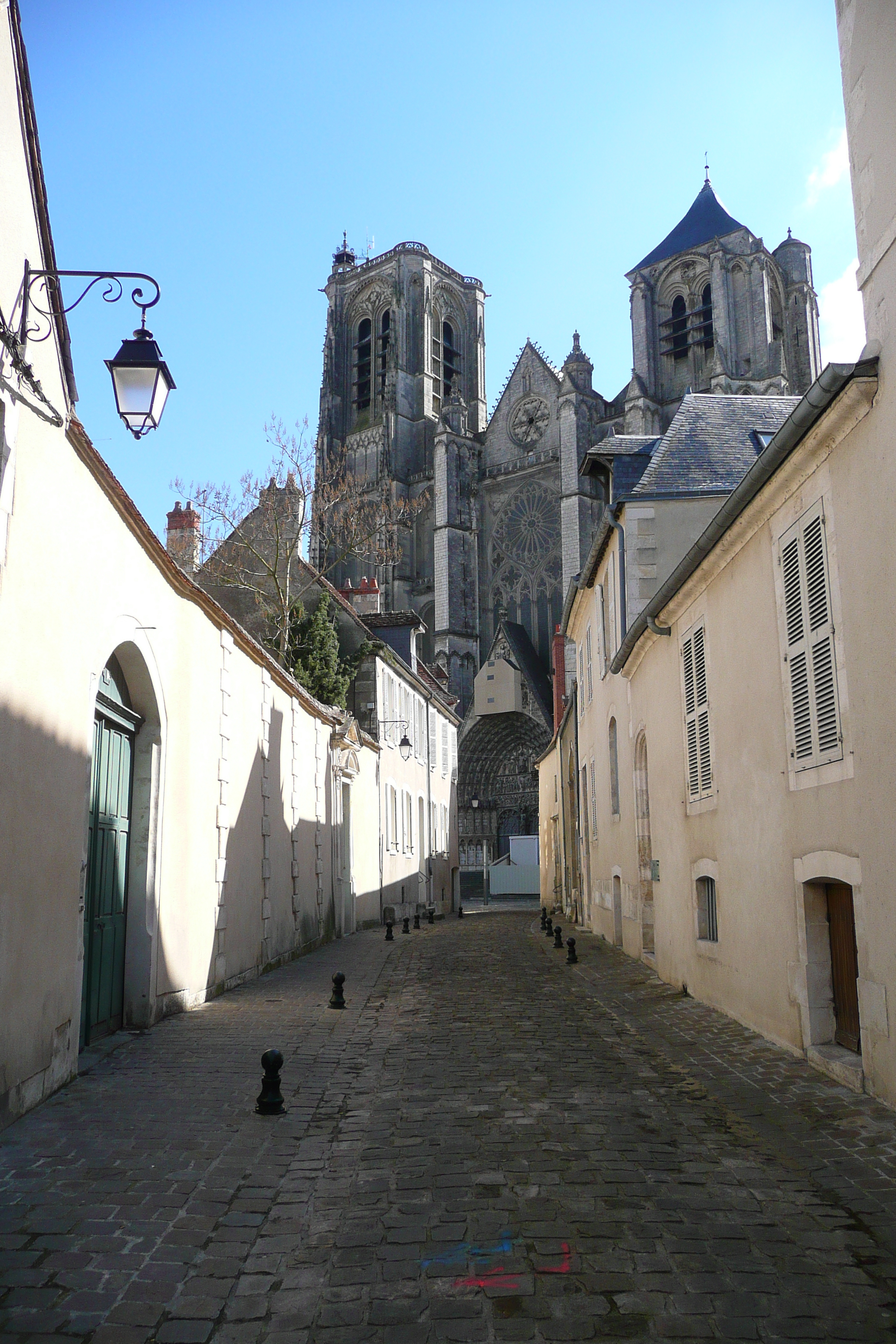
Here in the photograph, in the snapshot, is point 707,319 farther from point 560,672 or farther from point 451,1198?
point 451,1198

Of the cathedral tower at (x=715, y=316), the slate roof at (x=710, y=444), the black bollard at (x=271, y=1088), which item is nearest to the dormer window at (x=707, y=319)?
the cathedral tower at (x=715, y=316)

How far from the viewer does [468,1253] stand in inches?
144

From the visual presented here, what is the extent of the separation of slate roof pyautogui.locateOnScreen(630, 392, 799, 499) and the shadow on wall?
981 cm

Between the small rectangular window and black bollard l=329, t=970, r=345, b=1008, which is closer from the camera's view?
black bollard l=329, t=970, r=345, b=1008

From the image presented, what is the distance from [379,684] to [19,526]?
19.8m

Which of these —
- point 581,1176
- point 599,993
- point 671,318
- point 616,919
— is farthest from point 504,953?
point 671,318

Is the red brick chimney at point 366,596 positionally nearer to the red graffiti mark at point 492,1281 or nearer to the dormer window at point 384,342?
the red graffiti mark at point 492,1281

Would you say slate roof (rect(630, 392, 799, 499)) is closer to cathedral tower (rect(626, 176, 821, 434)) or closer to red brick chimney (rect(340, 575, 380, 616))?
red brick chimney (rect(340, 575, 380, 616))

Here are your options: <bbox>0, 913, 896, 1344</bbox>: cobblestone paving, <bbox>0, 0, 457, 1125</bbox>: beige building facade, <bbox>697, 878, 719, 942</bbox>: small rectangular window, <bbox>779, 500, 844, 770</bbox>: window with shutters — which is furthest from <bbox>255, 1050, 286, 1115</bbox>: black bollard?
<bbox>697, 878, 719, 942</bbox>: small rectangular window

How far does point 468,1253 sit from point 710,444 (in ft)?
41.8

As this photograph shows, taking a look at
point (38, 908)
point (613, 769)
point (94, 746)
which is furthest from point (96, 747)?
point (613, 769)

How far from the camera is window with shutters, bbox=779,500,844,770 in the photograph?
6109 millimetres

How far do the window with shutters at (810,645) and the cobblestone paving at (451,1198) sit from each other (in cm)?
193

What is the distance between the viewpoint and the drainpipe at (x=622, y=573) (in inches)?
561
